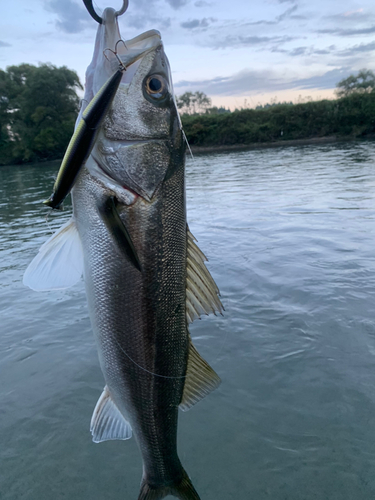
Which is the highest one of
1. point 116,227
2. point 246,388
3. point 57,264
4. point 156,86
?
point 156,86

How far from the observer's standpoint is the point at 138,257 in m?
1.63

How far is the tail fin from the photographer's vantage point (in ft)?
6.25

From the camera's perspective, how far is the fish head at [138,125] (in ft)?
5.17

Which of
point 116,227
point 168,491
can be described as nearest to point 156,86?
point 116,227

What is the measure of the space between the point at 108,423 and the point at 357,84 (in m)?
67.4

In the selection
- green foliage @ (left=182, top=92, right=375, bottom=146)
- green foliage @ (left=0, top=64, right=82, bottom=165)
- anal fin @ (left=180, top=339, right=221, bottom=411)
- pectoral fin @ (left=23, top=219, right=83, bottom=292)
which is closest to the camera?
pectoral fin @ (left=23, top=219, right=83, bottom=292)

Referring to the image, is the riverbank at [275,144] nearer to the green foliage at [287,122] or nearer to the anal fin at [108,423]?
the green foliage at [287,122]

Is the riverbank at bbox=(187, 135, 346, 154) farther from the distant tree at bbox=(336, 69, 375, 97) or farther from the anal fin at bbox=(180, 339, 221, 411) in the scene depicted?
the anal fin at bbox=(180, 339, 221, 411)

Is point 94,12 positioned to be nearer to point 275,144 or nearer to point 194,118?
point 275,144

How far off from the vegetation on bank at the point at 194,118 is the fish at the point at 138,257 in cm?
5063

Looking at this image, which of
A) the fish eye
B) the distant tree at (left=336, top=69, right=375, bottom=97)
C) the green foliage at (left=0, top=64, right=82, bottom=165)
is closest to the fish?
the fish eye

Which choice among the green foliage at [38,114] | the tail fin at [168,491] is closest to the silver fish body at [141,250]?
the tail fin at [168,491]

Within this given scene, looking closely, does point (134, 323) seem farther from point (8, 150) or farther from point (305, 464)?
point (8, 150)

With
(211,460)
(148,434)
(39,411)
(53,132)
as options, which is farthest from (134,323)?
(53,132)
